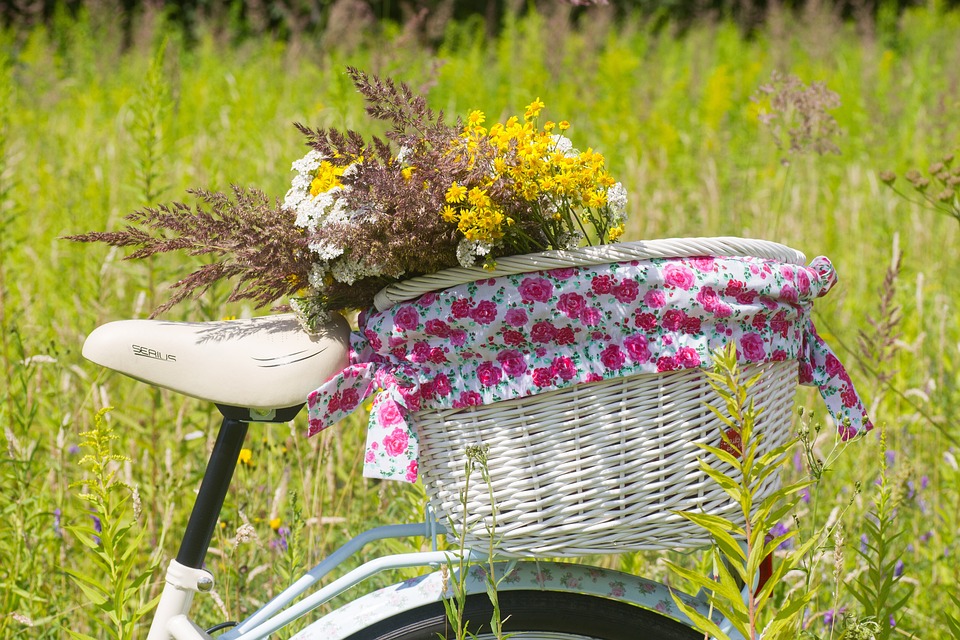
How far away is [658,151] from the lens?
513 cm

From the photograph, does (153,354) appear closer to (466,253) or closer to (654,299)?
(466,253)

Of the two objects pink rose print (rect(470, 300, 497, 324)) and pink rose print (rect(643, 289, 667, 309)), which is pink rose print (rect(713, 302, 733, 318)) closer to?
pink rose print (rect(643, 289, 667, 309))

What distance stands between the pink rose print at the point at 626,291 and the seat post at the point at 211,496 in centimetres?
60

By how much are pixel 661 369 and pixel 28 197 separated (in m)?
3.95

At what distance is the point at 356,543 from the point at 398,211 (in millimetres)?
543

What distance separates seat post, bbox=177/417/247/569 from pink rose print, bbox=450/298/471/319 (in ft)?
1.28

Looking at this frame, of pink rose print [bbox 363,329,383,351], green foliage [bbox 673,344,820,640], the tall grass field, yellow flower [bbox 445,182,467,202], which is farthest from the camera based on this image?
the tall grass field

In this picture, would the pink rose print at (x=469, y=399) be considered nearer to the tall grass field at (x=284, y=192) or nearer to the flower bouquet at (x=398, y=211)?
the flower bouquet at (x=398, y=211)

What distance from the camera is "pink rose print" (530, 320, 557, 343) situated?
4.41 feet

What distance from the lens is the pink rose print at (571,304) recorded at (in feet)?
4.37

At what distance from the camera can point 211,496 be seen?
4.83ft

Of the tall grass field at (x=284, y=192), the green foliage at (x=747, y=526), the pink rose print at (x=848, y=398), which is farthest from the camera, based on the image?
the tall grass field at (x=284, y=192)

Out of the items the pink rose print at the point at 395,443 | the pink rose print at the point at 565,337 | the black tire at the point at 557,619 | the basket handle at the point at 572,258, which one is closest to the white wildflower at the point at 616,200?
the basket handle at the point at 572,258

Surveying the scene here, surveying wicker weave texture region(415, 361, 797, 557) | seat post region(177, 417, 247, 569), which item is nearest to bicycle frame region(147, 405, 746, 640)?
seat post region(177, 417, 247, 569)
